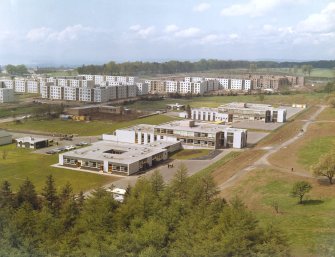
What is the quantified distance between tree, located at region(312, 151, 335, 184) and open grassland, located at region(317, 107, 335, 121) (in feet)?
30.9

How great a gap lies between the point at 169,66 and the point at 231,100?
58.7ft

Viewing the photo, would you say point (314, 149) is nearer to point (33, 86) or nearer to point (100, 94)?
point (100, 94)

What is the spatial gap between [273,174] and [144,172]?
109 inches

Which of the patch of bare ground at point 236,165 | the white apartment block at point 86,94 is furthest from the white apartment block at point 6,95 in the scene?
the patch of bare ground at point 236,165

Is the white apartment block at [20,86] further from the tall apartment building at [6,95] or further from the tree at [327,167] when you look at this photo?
the tree at [327,167]

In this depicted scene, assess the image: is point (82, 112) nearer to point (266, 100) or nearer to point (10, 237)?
point (266, 100)

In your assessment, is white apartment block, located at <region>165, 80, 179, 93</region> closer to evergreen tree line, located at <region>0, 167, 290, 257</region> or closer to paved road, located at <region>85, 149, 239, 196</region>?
paved road, located at <region>85, 149, 239, 196</region>

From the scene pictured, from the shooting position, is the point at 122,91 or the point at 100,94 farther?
the point at 122,91

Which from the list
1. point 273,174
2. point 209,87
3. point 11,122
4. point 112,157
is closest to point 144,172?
point 112,157

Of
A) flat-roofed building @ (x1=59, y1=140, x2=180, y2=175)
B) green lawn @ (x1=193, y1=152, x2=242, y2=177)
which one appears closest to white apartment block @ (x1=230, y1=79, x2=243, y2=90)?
green lawn @ (x1=193, y1=152, x2=242, y2=177)

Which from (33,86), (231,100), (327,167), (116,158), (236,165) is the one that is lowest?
(236,165)

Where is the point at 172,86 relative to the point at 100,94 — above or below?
above

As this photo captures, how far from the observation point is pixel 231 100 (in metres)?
23.3

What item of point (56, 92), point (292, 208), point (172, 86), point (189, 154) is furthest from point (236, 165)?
point (172, 86)
